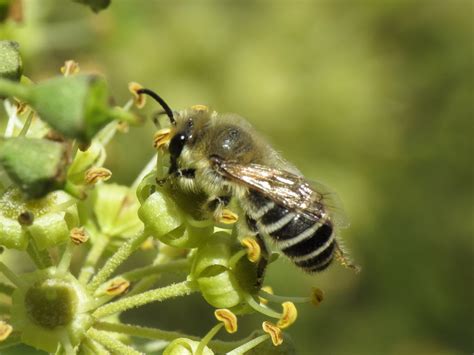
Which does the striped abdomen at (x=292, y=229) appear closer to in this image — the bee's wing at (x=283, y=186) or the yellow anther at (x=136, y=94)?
the bee's wing at (x=283, y=186)

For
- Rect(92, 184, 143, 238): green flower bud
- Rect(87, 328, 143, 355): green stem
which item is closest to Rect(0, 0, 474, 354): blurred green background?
Rect(92, 184, 143, 238): green flower bud

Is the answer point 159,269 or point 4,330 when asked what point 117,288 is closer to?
point 159,269

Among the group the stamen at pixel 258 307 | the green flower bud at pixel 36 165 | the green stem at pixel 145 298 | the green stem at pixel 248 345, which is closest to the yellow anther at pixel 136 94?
the green stem at pixel 145 298

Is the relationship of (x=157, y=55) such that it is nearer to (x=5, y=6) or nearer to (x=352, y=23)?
(x=352, y=23)

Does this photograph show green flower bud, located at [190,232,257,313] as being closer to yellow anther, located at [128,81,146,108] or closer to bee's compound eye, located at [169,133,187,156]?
bee's compound eye, located at [169,133,187,156]

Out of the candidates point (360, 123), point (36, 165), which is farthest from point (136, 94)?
point (360, 123)
